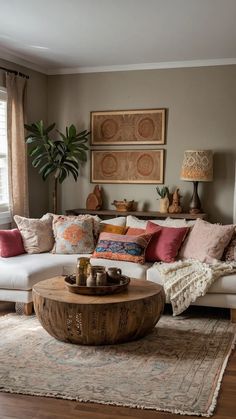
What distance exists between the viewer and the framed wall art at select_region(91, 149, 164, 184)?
251 inches

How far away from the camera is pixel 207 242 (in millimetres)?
4852

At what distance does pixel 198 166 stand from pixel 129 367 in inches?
120

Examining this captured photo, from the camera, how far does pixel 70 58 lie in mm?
6051

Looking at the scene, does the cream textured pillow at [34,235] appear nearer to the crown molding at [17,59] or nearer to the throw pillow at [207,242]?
the throw pillow at [207,242]

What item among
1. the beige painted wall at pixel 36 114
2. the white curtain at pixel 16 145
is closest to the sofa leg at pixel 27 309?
the white curtain at pixel 16 145

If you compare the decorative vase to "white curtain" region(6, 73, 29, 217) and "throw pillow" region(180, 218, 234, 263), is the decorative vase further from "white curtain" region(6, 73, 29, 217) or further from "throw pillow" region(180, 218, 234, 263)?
"white curtain" region(6, 73, 29, 217)

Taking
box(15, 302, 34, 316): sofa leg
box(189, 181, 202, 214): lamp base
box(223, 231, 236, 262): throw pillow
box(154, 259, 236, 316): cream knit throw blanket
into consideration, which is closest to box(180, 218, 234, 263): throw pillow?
box(223, 231, 236, 262): throw pillow

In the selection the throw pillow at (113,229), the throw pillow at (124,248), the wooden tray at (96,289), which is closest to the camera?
the wooden tray at (96,289)

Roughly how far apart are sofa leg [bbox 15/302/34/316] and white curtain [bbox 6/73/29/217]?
1653 mm

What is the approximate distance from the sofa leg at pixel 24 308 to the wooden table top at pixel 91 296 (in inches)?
22.8

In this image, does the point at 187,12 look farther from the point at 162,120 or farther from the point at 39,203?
the point at 39,203

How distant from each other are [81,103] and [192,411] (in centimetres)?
480

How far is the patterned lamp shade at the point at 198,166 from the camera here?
5.77 m

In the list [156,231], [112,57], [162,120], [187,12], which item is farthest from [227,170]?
[187,12]
